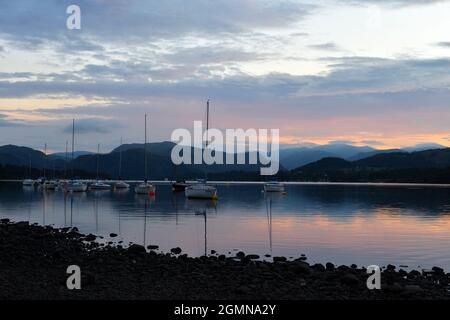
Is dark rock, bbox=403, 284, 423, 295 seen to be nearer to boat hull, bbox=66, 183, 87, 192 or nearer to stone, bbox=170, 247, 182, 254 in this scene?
stone, bbox=170, 247, 182, 254

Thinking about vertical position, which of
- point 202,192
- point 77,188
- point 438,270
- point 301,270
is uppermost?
point 301,270

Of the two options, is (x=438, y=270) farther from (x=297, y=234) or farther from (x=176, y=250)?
(x=297, y=234)

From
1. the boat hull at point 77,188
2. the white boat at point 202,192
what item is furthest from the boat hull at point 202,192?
the boat hull at point 77,188

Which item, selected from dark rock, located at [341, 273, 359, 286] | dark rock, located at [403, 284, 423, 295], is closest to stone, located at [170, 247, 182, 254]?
dark rock, located at [341, 273, 359, 286]

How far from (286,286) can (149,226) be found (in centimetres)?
2479

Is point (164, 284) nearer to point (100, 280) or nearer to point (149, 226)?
point (100, 280)

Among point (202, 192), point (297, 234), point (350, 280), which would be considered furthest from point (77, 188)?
point (350, 280)

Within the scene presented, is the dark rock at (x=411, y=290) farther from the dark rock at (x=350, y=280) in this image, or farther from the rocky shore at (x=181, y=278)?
the dark rock at (x=350, y=280)

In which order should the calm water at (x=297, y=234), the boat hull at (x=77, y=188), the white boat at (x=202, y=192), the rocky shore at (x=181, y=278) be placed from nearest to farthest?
the rocky shore at (x=181, y=278) < the calm water at (x=297, y=234) < the white boat at (x=202, y=192) < the boat hull at (x=77, y=188)

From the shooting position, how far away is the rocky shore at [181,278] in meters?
16.2

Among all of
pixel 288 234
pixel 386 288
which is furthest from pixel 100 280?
pixel 288 234

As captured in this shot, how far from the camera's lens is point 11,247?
25.3m

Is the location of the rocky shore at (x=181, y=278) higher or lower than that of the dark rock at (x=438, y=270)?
higher

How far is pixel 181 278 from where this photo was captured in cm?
1906
